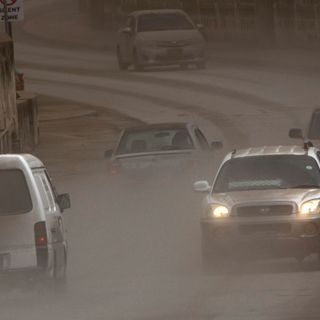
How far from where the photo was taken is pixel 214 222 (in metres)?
20.8

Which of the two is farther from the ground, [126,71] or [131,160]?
[131,160]

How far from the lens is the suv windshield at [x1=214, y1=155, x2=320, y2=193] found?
21.6 meters

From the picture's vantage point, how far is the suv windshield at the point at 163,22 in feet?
181

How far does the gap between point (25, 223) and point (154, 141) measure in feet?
46.9

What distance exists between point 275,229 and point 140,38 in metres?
34.6

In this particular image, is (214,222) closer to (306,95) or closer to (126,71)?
(306,95)

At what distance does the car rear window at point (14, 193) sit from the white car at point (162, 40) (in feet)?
120

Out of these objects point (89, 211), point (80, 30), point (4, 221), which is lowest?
point (80, 30)

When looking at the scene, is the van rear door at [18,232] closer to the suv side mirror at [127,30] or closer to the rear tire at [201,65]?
the suv side mirror at [127,30]

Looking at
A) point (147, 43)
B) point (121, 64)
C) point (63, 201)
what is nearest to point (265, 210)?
point (63, 201)

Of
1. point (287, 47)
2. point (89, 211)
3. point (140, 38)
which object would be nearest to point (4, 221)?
point (89, 211)

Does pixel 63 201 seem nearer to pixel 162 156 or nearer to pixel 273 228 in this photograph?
pixel 273 228

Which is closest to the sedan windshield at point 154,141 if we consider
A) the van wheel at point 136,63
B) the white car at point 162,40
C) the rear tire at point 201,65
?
the white car at point 162,40

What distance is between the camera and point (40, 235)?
17.2 metres
